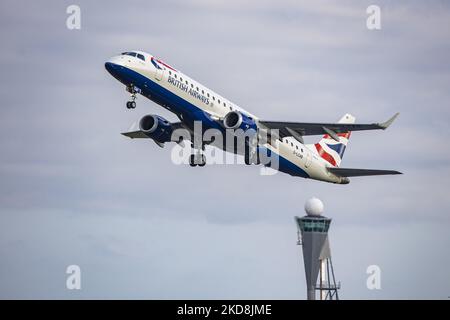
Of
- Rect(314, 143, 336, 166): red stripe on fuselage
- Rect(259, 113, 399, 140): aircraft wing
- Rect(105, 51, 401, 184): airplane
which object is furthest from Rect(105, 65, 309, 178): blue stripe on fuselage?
Rect(314, 143, 336, 166): red stripe on fuselage

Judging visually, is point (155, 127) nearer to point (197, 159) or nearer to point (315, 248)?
point (197, 159)

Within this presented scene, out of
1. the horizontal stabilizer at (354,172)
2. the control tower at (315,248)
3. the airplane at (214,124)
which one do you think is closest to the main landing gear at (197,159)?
the airplane at (214,124)

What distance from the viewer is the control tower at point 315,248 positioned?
420ft

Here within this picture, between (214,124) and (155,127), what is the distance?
19.8 feet

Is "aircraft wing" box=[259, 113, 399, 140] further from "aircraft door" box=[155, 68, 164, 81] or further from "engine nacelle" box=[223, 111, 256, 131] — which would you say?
"aircraft door" box=[155, 68, 164, 81]

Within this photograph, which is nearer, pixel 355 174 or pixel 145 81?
pixel 145 81

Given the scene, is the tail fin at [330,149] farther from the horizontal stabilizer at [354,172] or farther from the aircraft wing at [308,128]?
the aircraft wing at [308,128]

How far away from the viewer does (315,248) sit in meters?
136
